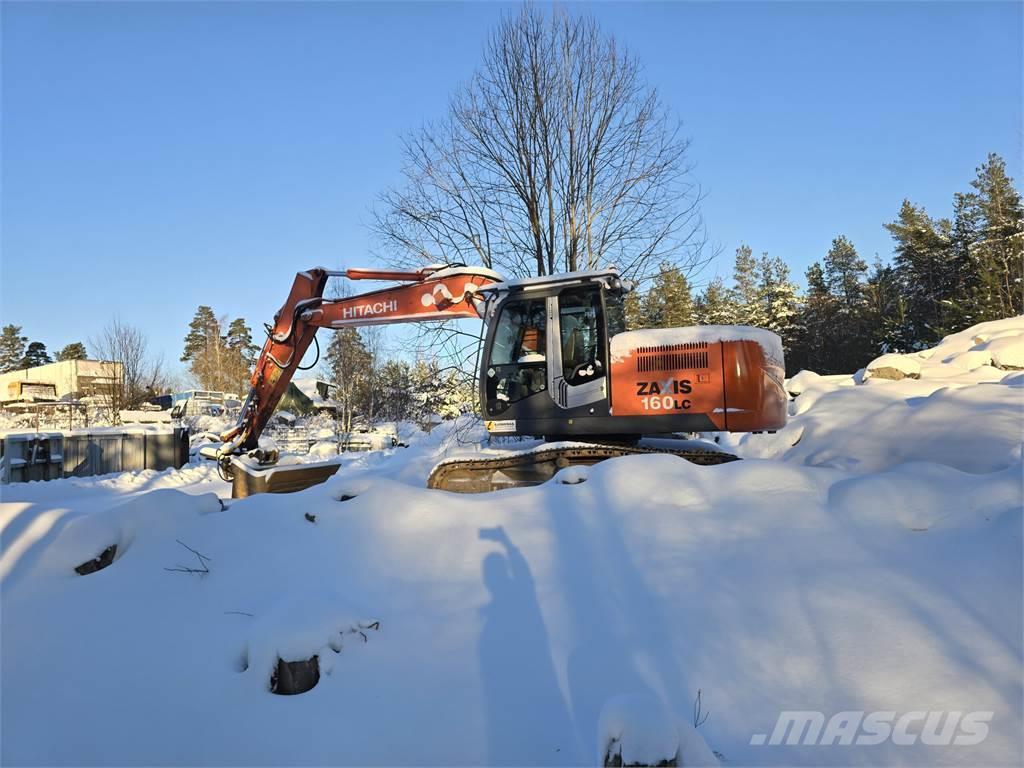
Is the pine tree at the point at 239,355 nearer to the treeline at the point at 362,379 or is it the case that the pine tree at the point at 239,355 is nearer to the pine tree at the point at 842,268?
the treeline at the point at 362,379

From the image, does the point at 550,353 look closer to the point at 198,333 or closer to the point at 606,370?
the point at 606,370

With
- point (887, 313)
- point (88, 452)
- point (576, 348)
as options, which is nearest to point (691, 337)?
point (576, 348)

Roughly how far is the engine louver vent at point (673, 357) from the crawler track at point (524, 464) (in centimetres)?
90

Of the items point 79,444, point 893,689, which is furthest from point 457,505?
point 79,444

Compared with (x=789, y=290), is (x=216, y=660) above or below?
below

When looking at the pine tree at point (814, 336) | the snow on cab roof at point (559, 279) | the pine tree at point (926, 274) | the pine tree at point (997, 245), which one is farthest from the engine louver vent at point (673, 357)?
the pine tree at point (814, 336)

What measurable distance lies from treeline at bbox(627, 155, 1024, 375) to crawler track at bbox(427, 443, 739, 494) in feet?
63.6

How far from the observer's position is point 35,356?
6153cm

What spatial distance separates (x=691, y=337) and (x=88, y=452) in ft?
52.3

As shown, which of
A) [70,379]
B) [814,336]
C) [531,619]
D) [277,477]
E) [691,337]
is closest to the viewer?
[531,619]

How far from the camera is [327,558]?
4.08 meters

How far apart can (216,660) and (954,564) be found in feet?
13.6

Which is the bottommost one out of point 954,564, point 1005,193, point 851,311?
point 954,564

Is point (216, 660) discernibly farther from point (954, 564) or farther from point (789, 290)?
point (789, 290)
